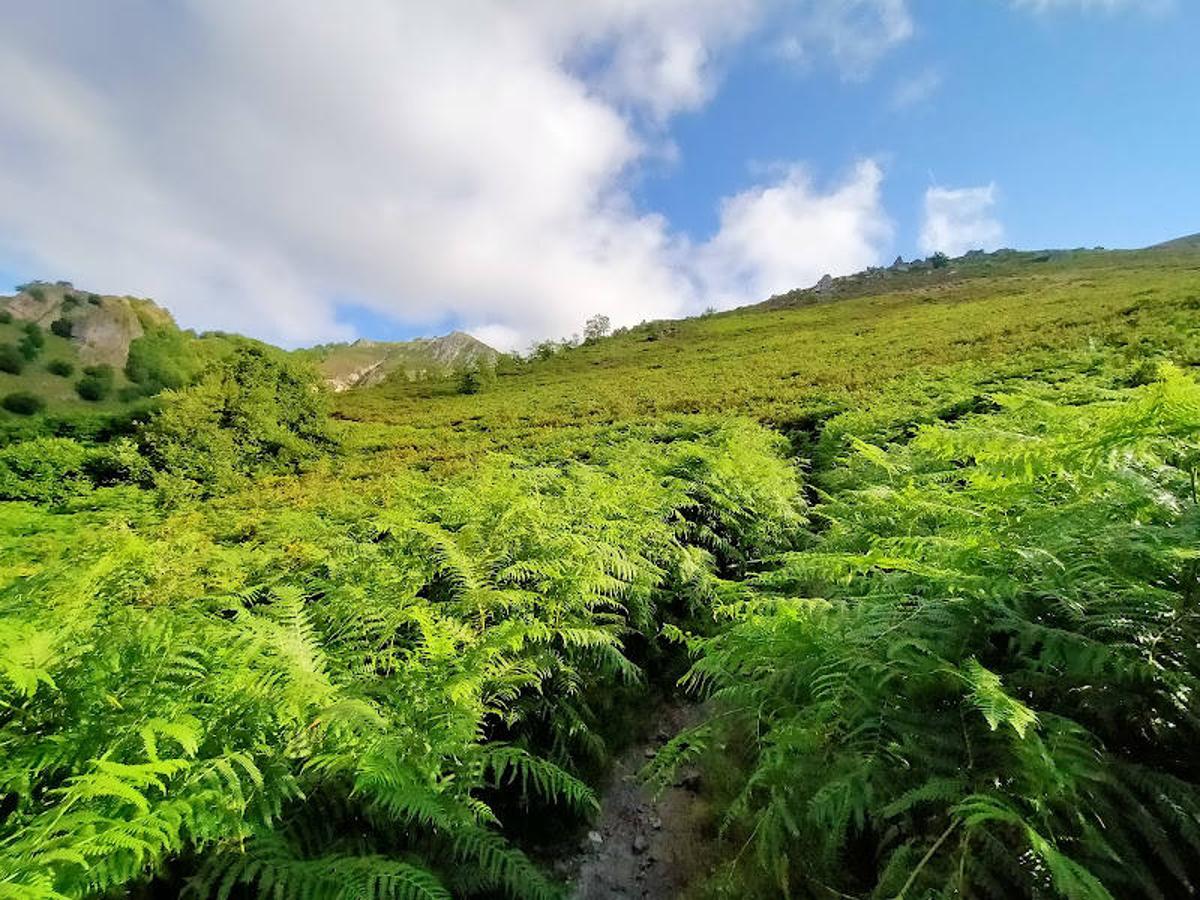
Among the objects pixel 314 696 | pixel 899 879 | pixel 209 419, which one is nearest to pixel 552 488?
pixel 314 696

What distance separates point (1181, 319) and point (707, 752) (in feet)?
79.8

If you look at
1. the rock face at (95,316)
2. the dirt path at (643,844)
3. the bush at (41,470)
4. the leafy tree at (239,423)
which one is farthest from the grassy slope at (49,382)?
the dirt path at (643,844)

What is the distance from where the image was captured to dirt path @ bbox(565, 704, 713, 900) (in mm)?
3604

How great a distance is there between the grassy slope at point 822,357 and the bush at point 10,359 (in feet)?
88.6

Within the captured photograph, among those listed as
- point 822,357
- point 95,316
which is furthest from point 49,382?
point 822,357

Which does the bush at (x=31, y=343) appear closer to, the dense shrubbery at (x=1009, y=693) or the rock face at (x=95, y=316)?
the rock face at (x=95, y=316)

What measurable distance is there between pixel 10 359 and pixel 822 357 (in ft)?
221

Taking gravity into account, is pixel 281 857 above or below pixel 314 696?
below

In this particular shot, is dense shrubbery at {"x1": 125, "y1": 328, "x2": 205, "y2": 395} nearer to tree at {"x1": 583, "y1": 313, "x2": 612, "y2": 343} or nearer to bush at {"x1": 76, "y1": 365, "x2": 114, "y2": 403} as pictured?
bush at {"x1": 76, "y1": 365, "x2": 114, "y2": 403}

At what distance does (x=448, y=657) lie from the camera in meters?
3.49

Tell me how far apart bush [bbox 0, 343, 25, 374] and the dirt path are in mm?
69983

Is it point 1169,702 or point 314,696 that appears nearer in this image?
point 1169,702

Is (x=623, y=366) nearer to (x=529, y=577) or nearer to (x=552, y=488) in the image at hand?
(x=552, y=488)

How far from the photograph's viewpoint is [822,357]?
1380 inches
